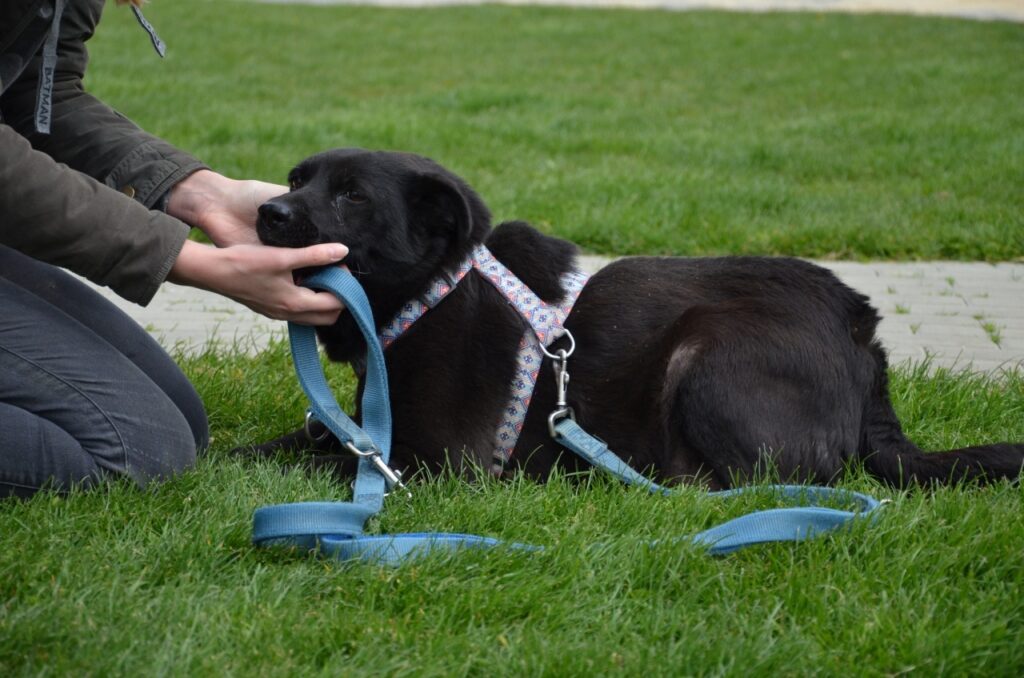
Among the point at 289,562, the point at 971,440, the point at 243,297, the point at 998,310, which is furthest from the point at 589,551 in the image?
the point at 998,310

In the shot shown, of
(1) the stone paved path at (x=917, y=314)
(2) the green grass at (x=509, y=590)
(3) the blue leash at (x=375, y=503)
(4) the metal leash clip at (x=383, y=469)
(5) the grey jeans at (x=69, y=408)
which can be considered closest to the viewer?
(2) the green grass at (x=509, y=590)

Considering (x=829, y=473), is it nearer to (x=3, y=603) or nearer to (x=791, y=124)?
(x=3, y=603)

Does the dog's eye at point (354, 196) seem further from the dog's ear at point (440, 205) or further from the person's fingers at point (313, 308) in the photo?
the person's fingers at point (313, 308)

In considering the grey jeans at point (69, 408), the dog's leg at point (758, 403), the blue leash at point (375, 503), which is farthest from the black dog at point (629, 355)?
the grey jeans at point (69, 408)

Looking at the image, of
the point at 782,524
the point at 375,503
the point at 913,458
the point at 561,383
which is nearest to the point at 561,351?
the point at 561,383

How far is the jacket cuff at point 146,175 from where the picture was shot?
3363mm

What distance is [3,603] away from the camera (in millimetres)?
2270

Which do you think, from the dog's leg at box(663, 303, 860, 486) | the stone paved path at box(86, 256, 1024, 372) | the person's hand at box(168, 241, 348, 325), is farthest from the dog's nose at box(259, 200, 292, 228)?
the stone paved path at box(86, 256, 1024, 372)

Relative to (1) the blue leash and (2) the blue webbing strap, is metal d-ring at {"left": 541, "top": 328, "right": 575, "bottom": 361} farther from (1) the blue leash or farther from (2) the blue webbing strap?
(2) the blue webbing strap

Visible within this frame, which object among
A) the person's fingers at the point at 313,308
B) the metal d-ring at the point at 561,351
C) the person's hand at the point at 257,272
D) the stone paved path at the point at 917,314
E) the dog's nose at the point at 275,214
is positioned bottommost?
the stone paved path at the point at 917,314

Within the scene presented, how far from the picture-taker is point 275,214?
3.04 metres

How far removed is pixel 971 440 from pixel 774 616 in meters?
1.57

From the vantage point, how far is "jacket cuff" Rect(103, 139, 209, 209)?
11.0 ft

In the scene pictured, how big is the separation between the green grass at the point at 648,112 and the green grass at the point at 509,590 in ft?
11.1
